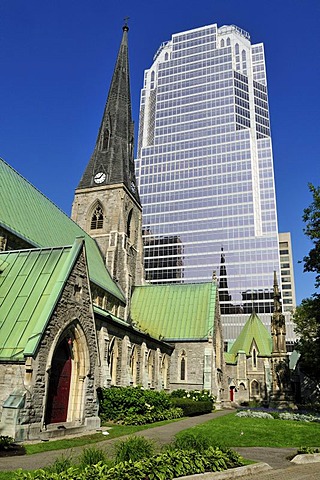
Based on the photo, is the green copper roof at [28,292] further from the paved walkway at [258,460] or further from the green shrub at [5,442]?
the paved walkway at [258,460]

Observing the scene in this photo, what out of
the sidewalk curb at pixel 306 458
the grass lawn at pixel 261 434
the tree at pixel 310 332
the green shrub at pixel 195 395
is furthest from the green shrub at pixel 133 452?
the green shrub at pixel 195 395

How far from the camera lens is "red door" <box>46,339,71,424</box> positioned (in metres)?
13.6

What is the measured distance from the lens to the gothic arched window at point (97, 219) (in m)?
39.2

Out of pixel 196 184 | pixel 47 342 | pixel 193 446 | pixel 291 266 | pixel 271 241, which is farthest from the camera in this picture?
pixel 291 266

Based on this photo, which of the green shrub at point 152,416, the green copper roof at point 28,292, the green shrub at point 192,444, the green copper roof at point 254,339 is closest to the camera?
the green shrub at point 192,444

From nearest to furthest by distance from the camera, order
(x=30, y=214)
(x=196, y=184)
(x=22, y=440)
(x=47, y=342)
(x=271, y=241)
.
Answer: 1. (x=22, y=440)
2. (x=47, y=342)
3. (x=30, y=214)
4. (x=271, y=241)
5. (x=196, y=184)

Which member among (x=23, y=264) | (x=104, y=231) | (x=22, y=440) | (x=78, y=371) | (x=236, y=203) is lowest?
(x=22, y=440)

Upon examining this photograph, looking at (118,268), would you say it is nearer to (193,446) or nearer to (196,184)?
(193,446)

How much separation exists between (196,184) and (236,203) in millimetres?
11158

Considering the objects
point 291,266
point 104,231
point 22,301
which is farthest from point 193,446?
point 291,266

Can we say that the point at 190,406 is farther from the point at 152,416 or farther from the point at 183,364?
the point at 183,364

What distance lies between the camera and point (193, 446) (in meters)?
8.97

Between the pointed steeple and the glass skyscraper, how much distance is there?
49161 millimetres

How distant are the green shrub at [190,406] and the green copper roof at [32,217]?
9.54 m
